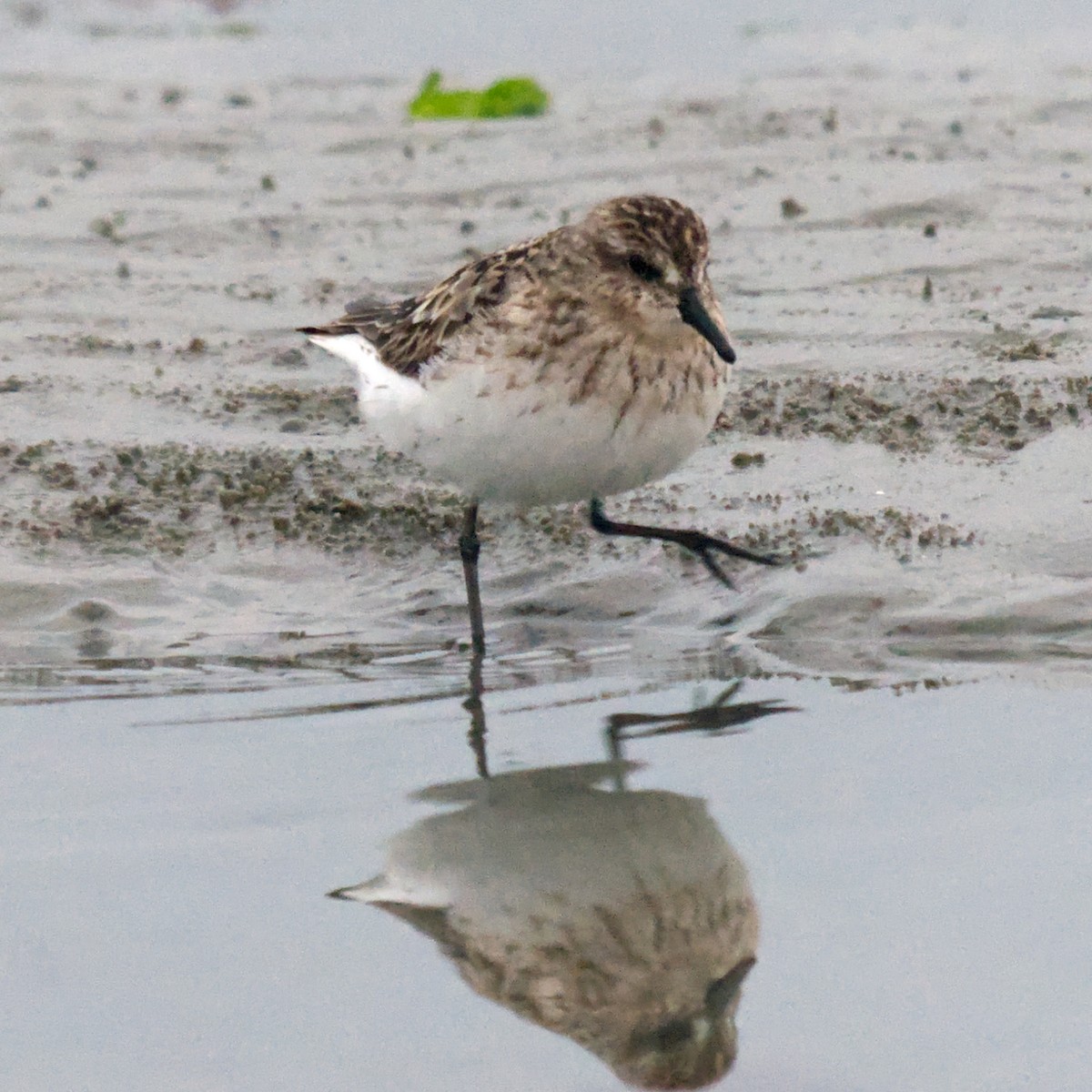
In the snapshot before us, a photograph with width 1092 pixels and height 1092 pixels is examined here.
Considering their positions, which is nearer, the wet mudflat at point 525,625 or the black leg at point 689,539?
the wet mudflat at point 525,625

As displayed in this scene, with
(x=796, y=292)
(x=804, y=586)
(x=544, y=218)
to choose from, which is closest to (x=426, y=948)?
(x=804, y=586)

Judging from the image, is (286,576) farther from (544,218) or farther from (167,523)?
(544,218)

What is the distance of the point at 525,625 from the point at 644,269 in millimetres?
1330

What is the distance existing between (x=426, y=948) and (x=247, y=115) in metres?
11.3

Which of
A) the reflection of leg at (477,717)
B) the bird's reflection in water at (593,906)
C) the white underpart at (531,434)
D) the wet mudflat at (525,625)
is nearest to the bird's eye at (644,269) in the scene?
the white underpart at (531,434)

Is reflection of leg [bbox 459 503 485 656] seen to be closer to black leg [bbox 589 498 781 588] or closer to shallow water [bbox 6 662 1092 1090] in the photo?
shallow water [bbox 6 662 1092 1090]

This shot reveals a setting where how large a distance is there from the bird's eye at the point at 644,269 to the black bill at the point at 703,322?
96 millimetres

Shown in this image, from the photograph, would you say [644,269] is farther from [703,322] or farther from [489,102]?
[489,102]

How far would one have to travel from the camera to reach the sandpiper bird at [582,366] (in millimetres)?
6043

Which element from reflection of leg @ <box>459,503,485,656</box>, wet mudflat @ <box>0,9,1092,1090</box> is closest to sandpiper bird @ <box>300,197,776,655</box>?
reflection of leg @ <box>459,503,485,656</box>

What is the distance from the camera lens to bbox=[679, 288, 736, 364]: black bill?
5957 mm

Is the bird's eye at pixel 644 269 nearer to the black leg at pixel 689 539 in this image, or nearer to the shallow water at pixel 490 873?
the black leg at pixel 689 539

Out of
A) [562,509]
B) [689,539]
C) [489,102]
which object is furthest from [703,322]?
[489,102]

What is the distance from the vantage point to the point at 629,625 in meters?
6.79
